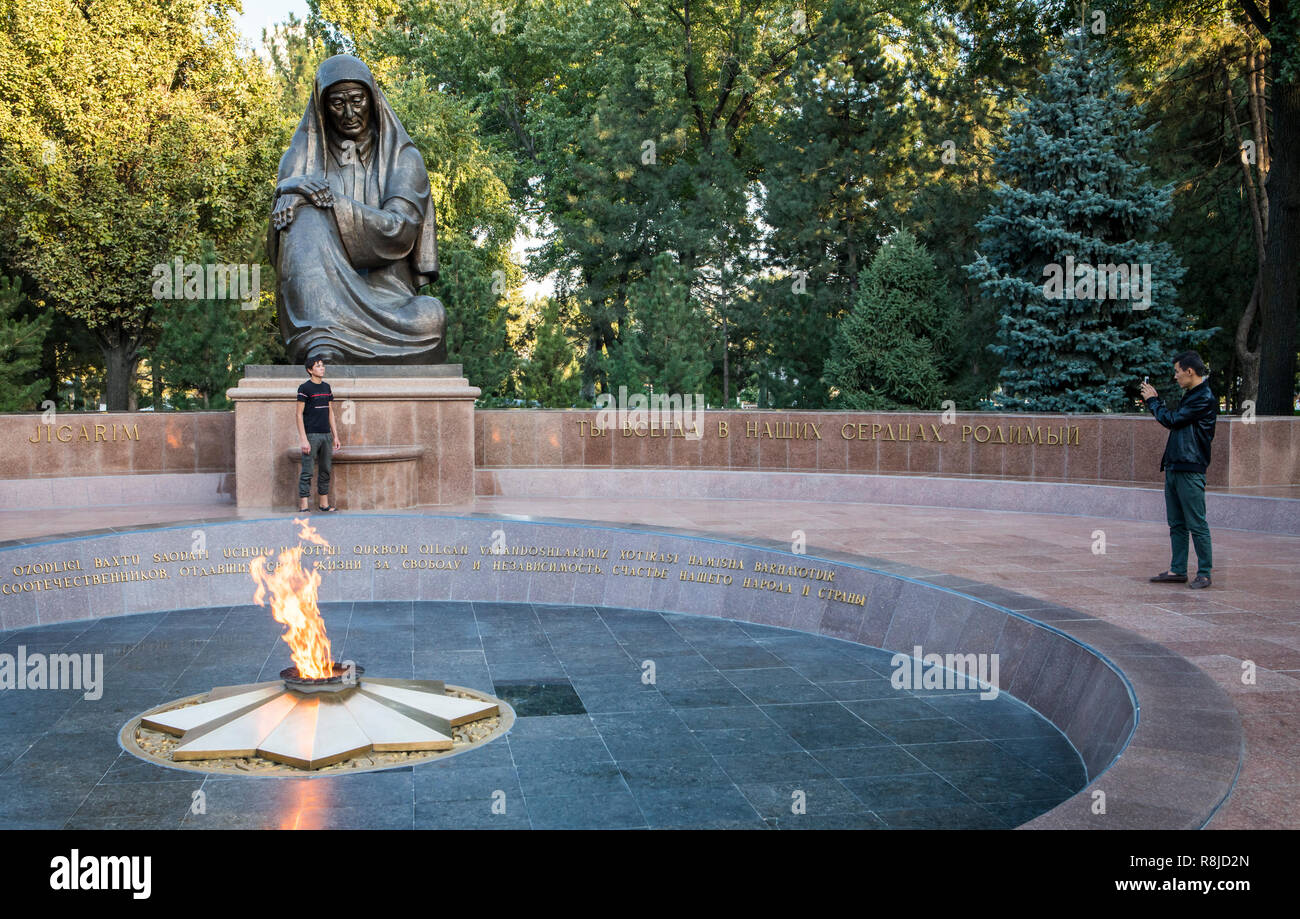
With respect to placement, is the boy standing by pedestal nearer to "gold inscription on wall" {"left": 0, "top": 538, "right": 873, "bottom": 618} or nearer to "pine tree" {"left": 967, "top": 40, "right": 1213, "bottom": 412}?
"gold inscription on wall" {"left": 0, "top": 538, "right": 873, "bottom": 618}

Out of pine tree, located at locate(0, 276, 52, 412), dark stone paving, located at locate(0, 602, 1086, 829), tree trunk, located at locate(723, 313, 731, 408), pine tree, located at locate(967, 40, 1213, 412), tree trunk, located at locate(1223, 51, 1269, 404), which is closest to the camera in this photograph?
dark stone paving, located at locate(0, 602, 1086, 829)

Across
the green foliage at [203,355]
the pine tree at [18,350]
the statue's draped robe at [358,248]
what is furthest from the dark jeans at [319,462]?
the pine tree at [18,350]

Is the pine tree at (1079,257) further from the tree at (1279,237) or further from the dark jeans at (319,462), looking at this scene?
the dark jeans at (319,462)

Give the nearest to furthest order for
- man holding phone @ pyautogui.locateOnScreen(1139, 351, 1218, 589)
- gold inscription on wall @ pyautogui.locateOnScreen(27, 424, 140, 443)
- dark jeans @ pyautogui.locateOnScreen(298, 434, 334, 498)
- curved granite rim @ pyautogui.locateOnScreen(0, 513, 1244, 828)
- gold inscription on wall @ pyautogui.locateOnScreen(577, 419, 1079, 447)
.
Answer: curved granite rim @ pyautogui.locateOnScreen(0, 513, 1244, 828) → man holding phone @ pyautogui.locateOnScreen(1139, 351, 1218, 589) → dark jeans @ pyautogui.locateOnScreen(298, 434, 334, 498) → gold inscription on wall @ pyautogui.locateOnScreen(27, 424, 140, 443) → gold inscription on wall @ pyautogui.locateOnScreen(577, 419, 1079, 447)

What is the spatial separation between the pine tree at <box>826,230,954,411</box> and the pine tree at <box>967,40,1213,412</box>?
229 cm

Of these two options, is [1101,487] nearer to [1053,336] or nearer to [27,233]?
[1053,336]

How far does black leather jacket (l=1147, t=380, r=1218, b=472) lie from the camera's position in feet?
26.0

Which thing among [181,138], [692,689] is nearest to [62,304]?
[181,138]

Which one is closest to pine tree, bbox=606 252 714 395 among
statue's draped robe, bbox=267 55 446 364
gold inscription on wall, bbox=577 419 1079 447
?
gold inscription on wall, bbox=577 419 1079 447

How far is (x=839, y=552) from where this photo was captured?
30.8 ft

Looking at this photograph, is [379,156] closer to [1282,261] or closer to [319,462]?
[319,462]

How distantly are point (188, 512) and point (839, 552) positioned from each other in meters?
7.37

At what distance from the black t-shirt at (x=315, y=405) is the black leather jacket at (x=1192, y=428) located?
24.9 feet

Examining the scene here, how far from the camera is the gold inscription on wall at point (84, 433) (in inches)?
528
